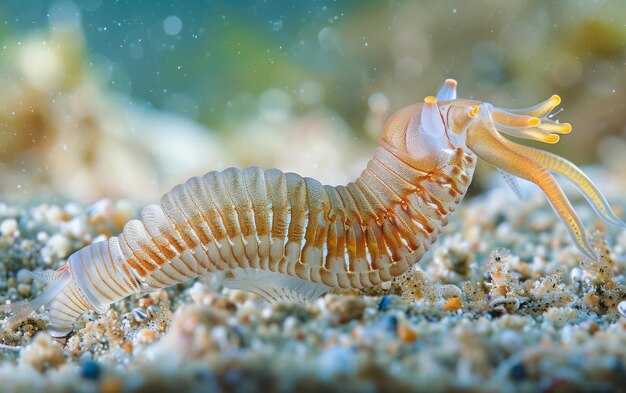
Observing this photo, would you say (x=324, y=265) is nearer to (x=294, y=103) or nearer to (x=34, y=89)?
(x=34, y=89)

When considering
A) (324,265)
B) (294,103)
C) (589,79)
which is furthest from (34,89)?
(589,79)

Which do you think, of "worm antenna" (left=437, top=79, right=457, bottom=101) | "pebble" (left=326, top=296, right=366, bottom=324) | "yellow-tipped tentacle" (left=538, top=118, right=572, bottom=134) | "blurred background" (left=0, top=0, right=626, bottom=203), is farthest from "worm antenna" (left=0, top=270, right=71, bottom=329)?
"blurred background" (left=0, top=0, right=626, bottom=203)

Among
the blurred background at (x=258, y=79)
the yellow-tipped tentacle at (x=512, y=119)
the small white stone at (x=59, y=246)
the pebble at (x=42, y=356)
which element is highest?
the blurred background at (x=258, y=79)

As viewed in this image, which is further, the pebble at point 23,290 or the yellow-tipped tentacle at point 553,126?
the pebble at point 23,290

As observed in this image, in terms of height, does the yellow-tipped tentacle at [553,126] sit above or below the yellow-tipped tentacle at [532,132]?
above

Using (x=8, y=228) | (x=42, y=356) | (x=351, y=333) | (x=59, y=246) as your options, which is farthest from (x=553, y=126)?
(x=8, y=228)

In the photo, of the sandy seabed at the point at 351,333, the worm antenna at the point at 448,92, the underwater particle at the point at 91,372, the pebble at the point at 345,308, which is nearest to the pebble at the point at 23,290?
the sandy seabed at the point at 351,333

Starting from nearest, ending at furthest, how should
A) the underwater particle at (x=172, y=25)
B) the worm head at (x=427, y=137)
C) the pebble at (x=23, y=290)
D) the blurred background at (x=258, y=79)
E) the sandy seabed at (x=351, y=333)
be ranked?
1. the sandy seabed at (x=351, y=333)
2. the worm head at (x=427, y=137)
3. the pebble at (x=23, y=290)
4. the blurred background at (x=258, y=79)
5. the underwater particle at (x=172, y=25)

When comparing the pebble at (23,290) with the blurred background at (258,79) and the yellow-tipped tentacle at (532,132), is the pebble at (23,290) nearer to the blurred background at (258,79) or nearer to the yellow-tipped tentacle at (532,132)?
the blurred background at (258,79)
